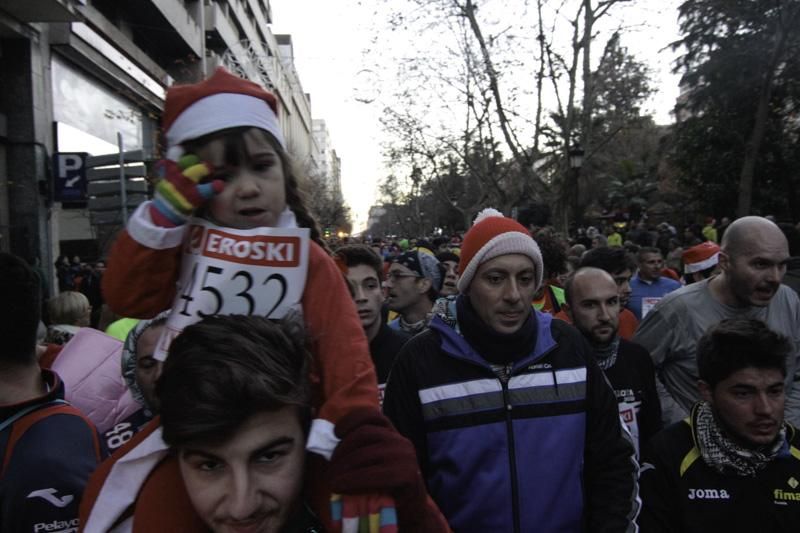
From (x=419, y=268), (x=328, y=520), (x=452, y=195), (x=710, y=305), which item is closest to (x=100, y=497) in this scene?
(x=328, y=520)

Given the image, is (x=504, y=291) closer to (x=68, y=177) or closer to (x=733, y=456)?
(x=733, y=456)

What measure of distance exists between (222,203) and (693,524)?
216 cm

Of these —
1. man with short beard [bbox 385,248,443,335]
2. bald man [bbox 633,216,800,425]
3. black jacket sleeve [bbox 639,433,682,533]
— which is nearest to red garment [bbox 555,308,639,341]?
man with short beard [bbox 385,248,443,335]

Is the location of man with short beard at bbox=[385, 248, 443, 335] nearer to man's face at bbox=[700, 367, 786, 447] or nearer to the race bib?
the race bib

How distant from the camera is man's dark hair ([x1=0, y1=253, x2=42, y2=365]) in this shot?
2.23 meters

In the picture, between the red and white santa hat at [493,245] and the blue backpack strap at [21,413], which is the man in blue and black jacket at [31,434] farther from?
the red and white santa hat at [493,245]

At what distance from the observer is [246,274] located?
5.91ft

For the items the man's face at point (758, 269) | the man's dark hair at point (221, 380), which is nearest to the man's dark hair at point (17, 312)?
the man's dark hair at point (221, 380)

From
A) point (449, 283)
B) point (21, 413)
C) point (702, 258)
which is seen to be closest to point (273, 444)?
point (21, 413)

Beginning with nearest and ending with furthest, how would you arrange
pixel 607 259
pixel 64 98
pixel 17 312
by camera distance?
pixel 17 312
pixel 607 259
pixel 64 98

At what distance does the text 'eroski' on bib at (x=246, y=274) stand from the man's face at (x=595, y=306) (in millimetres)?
2466

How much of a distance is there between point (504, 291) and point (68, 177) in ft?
47.5

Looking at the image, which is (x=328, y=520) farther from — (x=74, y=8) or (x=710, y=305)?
(x=74, y=8)

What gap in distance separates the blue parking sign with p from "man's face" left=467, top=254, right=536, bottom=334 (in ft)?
45.9
